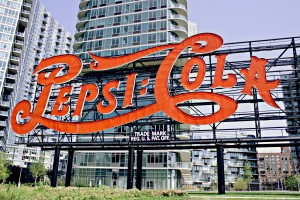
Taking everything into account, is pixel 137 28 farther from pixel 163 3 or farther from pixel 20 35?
pixel 20 35

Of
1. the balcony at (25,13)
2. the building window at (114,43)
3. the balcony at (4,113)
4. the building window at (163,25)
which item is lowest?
the balcony at (4,113)

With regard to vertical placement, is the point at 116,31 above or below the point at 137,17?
below

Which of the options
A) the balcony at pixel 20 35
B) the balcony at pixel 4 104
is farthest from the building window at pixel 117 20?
the balcony at pixel 4 104

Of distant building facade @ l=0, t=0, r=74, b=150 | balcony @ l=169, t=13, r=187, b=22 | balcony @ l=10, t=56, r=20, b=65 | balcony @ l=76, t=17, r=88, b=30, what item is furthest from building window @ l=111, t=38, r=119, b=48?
balcony @ l=10, t=56, r=20, b=65

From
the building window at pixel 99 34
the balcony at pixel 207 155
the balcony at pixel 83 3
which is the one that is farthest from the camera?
the balcony at pixel 207 155

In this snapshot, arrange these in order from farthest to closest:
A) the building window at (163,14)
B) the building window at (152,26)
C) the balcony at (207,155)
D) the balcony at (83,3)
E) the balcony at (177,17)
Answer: the balcony at (207,155) < the balcony at (83,3) < the balcony at (177,17) < the building window at (152,26) < the building window at (163,14)

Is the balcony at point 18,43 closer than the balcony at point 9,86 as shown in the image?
No

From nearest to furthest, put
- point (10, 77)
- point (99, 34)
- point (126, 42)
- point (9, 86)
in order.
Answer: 1. point (126, 42)
2. point (99, 34)
3. point (9, 86)
4. point (10, 77)

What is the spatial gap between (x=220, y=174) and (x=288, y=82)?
12225mm

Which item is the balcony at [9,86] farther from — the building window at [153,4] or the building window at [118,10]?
the building window at [153,4]

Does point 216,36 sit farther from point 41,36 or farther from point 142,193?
point 41,36

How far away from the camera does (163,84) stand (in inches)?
1146

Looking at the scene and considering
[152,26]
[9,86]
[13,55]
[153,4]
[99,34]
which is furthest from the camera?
[13,55]

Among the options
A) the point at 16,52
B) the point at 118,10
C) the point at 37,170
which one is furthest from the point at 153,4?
the point at 37,170
